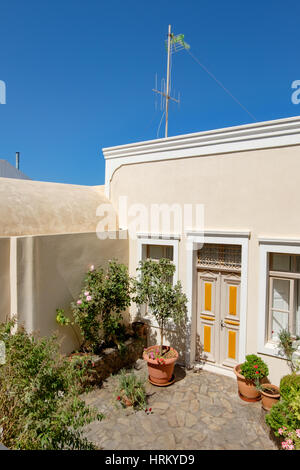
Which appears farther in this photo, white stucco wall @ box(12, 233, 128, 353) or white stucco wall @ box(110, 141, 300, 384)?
white stucco wall @ box(110, 141, 300, 384)

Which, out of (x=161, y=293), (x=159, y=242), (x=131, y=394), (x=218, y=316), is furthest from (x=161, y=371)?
(x=159, y=242)

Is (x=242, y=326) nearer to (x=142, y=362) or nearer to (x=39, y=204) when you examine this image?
(x=142, y=362)

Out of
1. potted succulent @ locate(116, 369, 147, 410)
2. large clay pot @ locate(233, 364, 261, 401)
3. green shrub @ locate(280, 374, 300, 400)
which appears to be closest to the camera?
green shrub @ locate(280, 374, 300, 400)

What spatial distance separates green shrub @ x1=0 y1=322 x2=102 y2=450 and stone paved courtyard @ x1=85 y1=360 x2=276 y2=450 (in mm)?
1831

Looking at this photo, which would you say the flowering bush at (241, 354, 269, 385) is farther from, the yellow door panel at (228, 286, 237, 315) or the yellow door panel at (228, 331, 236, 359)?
the yellow door panel at (228, 286, 237, 315)

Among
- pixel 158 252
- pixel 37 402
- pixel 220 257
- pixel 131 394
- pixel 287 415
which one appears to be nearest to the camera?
pixel 37 402

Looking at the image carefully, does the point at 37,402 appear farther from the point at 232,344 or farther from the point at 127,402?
the point at 232,344

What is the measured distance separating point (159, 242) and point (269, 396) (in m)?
4.06

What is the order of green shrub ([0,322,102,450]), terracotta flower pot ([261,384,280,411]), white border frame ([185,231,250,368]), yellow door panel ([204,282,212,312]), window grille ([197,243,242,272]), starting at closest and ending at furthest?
green shrub ([0,322,102,450]) → terracotta flower pot ([261,384,280,411]) → white border frame ([185,231,250,368]) → window grille ([197,243,242,272]) → yellow door panel ([204,282,212,312])

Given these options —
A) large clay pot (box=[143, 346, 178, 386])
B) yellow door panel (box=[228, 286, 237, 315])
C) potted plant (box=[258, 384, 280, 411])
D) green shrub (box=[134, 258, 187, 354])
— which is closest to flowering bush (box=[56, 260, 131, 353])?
green shrub (box=[134, 258, 187, 354])

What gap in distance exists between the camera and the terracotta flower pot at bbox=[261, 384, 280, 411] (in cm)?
539

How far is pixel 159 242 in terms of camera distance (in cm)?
752

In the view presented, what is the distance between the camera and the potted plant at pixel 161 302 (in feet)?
21.0
